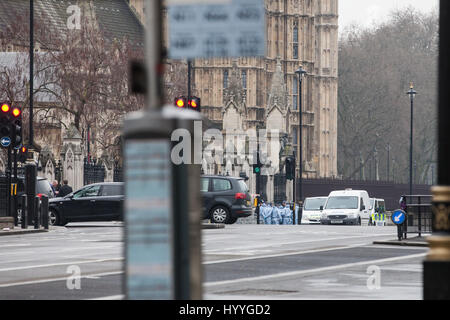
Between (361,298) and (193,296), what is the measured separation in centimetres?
617

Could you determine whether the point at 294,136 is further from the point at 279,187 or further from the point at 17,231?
the point at 17,231

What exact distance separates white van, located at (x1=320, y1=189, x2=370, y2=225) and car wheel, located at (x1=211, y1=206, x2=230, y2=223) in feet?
31.1

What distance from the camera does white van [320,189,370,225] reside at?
149ft

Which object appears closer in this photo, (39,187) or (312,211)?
(39,187)

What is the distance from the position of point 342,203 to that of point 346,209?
1.92 ft

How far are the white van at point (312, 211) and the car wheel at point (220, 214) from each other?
11.7 m

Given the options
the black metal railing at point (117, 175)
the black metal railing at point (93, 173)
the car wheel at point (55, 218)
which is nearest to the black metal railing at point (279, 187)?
the black metal railing at point (117, 175)

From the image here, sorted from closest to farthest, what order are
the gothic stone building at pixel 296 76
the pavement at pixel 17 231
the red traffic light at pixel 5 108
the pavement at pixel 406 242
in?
1. the pavement at pixel 406 242
2. the pavement at pixel 17 231
3. the red traffic light at pixel 5 108
4. the gothic stone building at pixel 296 76

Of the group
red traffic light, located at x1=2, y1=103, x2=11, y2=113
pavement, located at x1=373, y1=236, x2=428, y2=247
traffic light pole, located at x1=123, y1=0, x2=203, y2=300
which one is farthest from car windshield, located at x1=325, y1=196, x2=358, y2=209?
traffic light pole, located at x1=123, y1=0, x2=203, y2=300

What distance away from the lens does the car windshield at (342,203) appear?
152 feet

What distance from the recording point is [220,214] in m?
→ 36.9

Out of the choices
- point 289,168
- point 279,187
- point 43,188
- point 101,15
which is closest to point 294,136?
point 101,15

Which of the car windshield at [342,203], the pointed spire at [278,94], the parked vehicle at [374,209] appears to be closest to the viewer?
the car windshield at [342,203]

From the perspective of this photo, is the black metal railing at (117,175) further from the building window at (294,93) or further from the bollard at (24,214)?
the building window at (294,93)
